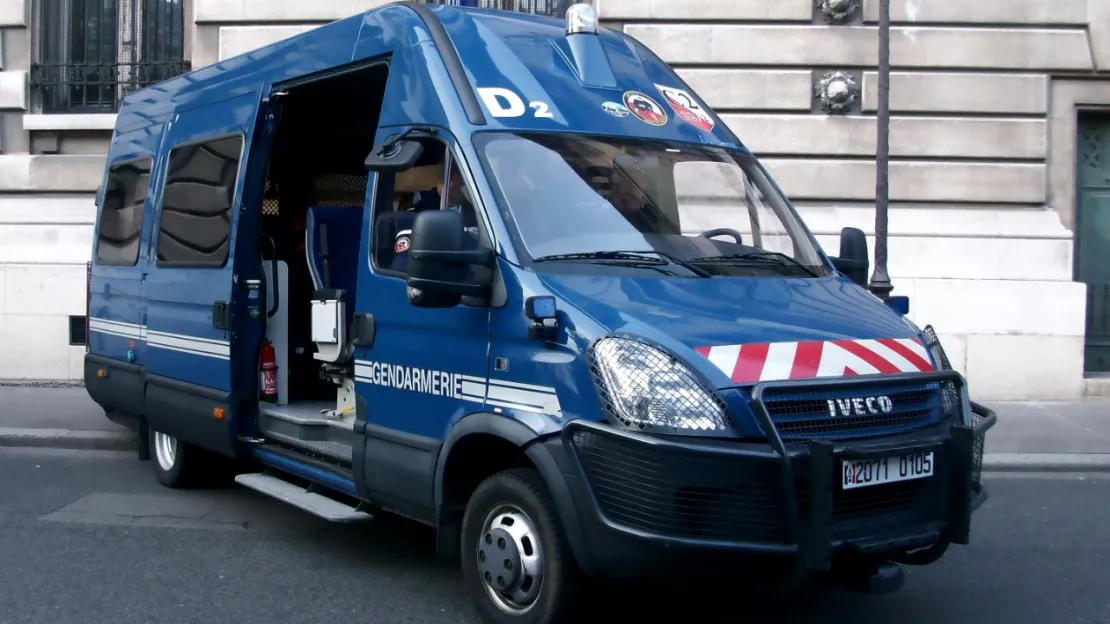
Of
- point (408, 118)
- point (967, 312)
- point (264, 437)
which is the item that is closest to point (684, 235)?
point (408, 118)

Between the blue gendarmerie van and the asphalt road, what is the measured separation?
403mm

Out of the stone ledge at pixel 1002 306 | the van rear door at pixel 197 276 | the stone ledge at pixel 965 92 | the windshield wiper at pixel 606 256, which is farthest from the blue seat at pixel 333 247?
the stone ledge at pixel 965 92

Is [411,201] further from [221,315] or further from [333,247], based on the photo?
Answer: [221,315]

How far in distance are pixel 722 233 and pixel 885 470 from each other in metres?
1.49

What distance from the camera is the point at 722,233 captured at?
531cm

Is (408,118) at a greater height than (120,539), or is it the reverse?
(408,118)

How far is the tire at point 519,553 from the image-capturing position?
4.40 meters

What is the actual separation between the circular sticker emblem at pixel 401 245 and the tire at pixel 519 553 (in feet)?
4.03

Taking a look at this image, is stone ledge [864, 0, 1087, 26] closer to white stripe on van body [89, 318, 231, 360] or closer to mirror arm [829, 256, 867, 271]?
mirror arm [829, 256, 867, 271]

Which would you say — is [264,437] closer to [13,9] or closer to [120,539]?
[120,539]

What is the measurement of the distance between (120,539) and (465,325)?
3.03 meters

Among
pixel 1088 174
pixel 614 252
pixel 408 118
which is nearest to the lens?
pixel 614 252

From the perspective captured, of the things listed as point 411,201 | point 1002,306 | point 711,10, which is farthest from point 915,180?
point 411,201

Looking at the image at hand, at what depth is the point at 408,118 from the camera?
5449 millimetres
